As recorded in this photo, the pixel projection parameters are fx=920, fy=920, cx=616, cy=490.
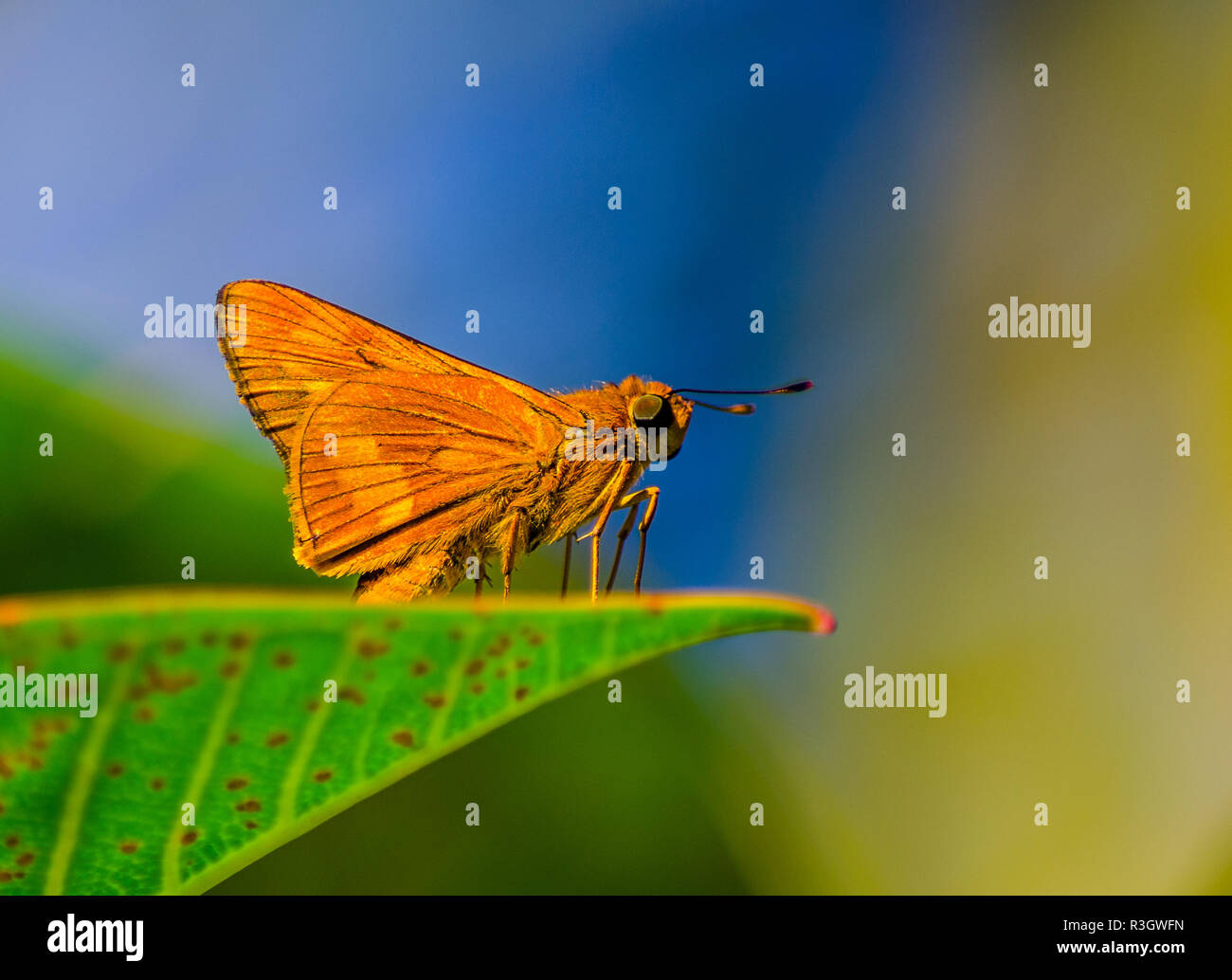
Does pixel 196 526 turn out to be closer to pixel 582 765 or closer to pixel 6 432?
pixel 6 432

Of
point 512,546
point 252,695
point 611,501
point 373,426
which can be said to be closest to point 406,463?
point 373,426

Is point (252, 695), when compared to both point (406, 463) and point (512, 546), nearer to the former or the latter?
point (512, 546)

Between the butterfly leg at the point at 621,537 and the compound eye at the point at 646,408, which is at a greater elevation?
the compound eye at the point at 646,408

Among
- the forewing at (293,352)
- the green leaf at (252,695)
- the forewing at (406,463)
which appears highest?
the forewing at (293,352)

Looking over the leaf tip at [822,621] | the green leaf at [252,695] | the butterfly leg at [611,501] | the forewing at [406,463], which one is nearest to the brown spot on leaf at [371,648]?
the green leaf at [252,695]

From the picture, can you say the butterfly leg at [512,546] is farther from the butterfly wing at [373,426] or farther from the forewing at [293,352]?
the forewing at [293,352]
